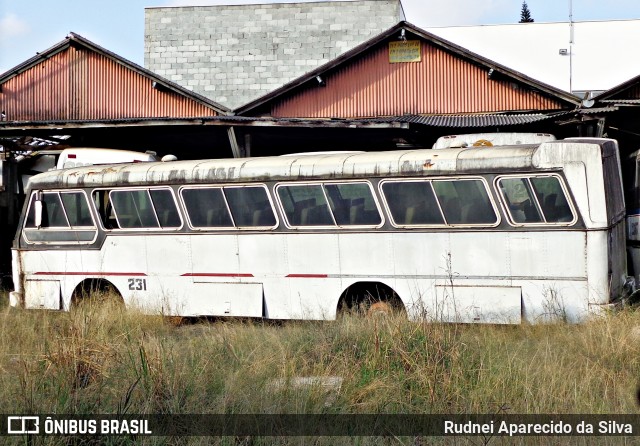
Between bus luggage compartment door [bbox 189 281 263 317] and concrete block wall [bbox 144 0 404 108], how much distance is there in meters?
23.8

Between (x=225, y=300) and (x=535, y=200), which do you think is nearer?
(x=535, y=200)

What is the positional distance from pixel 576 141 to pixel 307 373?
15.6ft

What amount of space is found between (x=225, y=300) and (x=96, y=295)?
210 cm

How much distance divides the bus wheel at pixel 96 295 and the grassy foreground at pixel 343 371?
2.09 metres

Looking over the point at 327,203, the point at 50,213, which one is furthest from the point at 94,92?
the point at 327,203

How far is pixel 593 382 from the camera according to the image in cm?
723

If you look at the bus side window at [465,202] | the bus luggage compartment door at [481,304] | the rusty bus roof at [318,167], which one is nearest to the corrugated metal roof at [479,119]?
the rusty bus roof at [318,167]

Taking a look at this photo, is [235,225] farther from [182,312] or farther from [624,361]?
[624,361]

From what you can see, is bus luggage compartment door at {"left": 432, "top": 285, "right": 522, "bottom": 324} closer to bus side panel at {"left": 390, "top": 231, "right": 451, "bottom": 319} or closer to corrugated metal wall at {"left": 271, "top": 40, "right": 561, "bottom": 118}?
bus side panel at {"left": 390, "top": 231, "right": 451, "bottom": 319}

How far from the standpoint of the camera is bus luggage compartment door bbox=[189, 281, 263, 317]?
10.8 metres

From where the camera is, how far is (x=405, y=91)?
21.5 meters

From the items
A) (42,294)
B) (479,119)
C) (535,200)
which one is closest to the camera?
(535,200)

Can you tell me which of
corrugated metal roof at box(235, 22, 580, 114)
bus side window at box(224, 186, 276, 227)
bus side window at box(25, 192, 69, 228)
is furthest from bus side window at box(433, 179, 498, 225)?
corrugated metal roof at box(235, 22, 580, 114)

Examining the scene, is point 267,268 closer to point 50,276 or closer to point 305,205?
point 305,205
